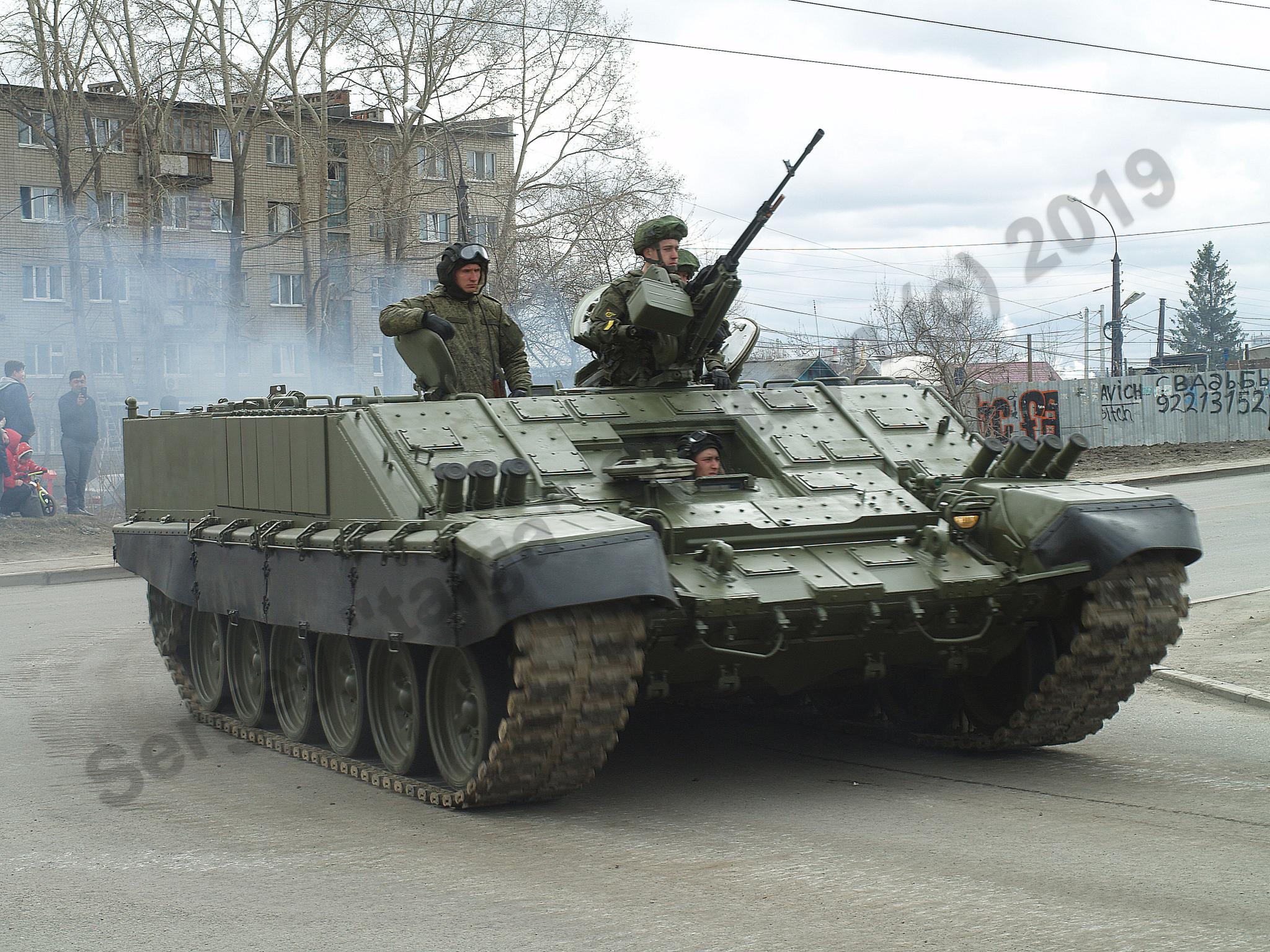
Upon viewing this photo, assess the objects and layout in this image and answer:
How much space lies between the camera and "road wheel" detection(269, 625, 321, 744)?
9.89 meters

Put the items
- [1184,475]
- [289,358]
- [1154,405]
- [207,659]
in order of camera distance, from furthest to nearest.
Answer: [289,358]
[1154,405]
[1184,475]
[207,659]

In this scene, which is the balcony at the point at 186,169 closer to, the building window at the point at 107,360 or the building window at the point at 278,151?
the building window at the point at 107,360

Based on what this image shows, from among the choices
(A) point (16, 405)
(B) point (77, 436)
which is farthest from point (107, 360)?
(A) point (16, 405)

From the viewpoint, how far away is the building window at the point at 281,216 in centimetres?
4275

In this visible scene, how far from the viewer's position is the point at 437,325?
31.8ft

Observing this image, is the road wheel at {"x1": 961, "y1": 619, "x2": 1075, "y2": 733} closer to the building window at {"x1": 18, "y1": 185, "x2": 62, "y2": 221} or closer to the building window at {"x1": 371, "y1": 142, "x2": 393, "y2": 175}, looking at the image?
the building window at {"x1": 371, "y1": 142, "x2": 393, "y2": 175}

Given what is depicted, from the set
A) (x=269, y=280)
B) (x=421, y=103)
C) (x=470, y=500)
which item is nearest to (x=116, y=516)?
(x=421, y=103)

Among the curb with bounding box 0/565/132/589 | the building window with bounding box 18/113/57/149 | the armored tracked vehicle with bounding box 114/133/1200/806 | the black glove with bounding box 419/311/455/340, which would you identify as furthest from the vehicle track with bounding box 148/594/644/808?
the building window with bounding box 18/113/57/149

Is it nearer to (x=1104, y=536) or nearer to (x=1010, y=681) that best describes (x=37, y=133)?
(x=1010, y=681)

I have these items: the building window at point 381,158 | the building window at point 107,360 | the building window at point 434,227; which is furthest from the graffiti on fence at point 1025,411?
the building window at point 107,360

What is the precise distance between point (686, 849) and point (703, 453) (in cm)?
266

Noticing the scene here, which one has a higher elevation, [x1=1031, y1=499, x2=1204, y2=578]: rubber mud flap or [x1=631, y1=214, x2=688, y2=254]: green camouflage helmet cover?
[x1=631, y1=214, x2=688, y2=254]: green camouflage helmet cover

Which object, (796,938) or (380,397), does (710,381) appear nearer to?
(380,397)

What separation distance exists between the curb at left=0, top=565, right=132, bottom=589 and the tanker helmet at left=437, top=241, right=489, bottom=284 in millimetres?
10550
